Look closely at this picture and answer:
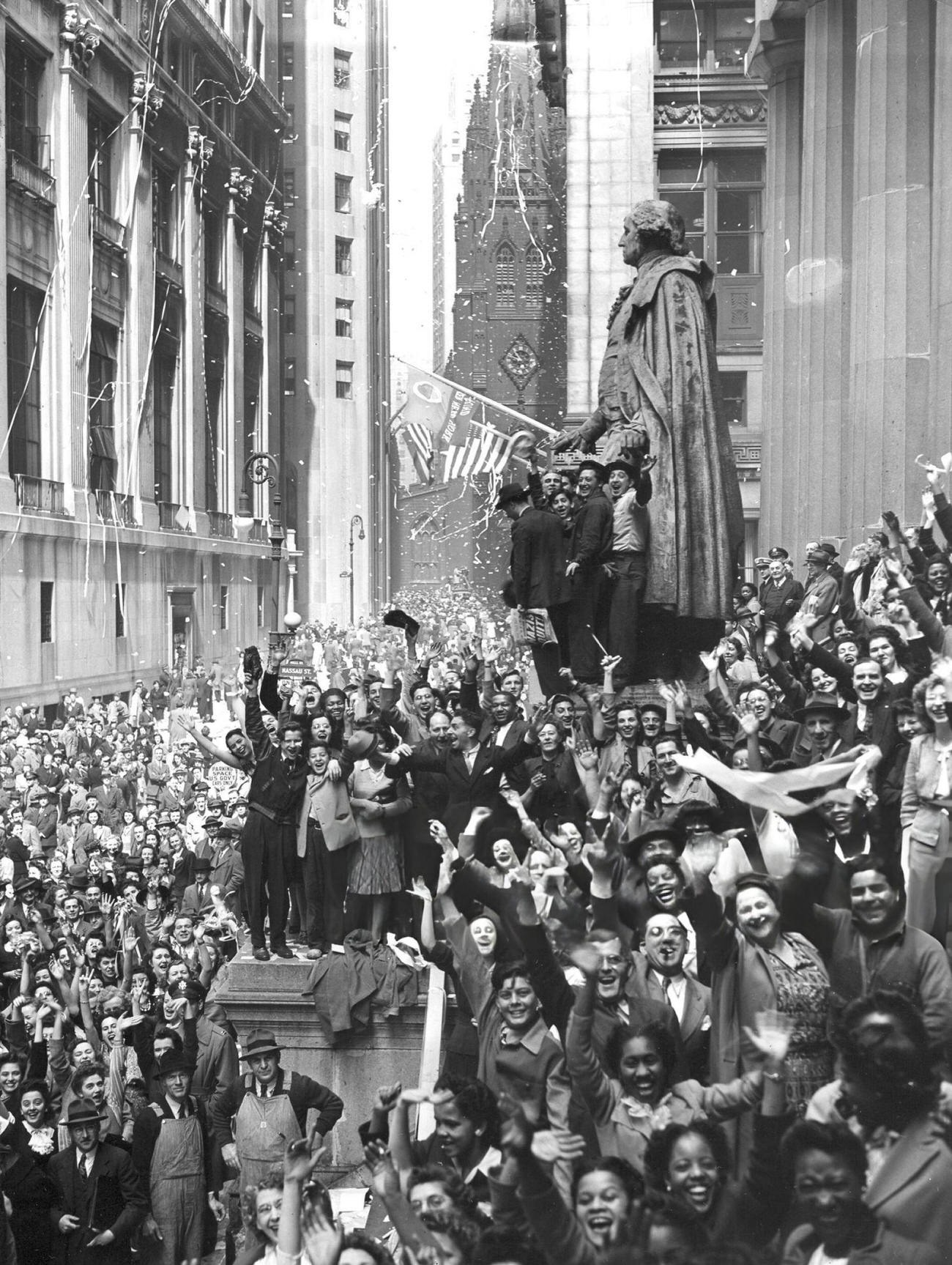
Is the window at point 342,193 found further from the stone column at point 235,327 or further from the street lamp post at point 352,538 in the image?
the stone column at point 235,327

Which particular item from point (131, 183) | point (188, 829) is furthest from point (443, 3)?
point (188, 829)

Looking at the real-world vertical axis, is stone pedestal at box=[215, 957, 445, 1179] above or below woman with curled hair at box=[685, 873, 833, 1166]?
below

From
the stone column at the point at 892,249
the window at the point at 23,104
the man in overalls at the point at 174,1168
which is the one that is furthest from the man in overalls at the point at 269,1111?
the window at the point at 23,104

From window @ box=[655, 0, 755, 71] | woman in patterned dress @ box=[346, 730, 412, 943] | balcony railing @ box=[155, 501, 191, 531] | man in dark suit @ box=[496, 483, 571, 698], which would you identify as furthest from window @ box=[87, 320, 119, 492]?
woman in patterned dress @ box=[346, 730, 412, 943]

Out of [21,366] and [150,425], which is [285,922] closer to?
[21,366]

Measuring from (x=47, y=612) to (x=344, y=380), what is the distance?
38248 mm

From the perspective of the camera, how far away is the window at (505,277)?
89.9 meters

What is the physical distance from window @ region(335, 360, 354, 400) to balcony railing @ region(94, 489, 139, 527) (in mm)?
30344

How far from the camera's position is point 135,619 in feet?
124

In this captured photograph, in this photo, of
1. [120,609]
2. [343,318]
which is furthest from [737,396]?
[343,318]

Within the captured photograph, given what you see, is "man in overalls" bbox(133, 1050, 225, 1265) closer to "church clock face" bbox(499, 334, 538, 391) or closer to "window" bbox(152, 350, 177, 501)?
"window" bbox(152, 350, 177, 501)

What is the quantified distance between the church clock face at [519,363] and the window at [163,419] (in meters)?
35.0

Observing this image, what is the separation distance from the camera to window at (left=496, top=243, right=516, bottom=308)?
89.9m

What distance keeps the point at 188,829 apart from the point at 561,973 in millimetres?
12009
